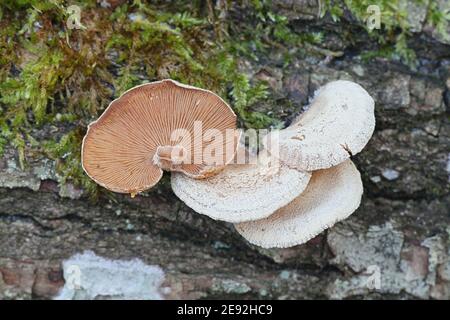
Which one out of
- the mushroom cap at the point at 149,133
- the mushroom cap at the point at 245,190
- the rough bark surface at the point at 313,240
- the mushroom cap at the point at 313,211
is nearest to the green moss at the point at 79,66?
the rough bark surface at the point at 313,240

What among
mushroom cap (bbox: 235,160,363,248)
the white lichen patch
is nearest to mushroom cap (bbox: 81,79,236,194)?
mushroom cap (bbox: 235,160,363,248)

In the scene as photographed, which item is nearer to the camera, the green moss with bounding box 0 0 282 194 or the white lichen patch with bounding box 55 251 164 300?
the green moss with bounding box 0 0 282 194

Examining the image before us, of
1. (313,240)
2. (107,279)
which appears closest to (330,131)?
(313,240)

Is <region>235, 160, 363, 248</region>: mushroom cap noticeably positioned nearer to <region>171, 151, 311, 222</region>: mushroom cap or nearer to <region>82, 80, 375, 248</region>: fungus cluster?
<region>82, 80, 375, 248</region>: fungus cluster

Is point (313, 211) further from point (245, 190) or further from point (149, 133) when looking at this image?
point (149, 133)

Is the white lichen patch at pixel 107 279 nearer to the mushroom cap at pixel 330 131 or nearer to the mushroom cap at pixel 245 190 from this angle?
the mushroom cap at pixel 245 190

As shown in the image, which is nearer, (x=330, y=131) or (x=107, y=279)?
(x=330, y=131)

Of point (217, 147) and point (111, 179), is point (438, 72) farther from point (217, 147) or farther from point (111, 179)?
point (111, 179)
